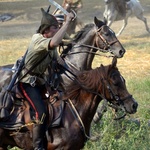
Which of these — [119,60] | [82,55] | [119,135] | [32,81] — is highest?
[32,81]

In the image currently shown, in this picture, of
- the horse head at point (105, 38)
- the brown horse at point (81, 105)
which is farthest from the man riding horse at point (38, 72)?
the horse head at point (105, 38)

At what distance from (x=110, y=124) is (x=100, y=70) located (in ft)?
6.00

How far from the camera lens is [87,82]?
6.70 m

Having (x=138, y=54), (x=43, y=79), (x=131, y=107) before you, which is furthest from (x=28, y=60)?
(x=138, y=54)

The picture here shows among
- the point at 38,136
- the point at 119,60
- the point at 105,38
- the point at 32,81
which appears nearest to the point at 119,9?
the point at 119,60

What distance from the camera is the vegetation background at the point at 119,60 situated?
8.07 metres

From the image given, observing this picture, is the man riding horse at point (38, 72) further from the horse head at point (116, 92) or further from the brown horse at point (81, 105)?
the horse head at point (116, 92)

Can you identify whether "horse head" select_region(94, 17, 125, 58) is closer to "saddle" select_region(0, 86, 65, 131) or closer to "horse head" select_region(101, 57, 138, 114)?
"saddle" select_region(0, 86, 65, 131)

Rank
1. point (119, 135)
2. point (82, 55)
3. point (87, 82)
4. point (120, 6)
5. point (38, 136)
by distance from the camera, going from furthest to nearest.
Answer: point (120, 6)
point (82, 55)
point (119, 135)
point (38, 136)
point (87, 82)

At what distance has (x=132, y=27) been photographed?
2611 centimetres

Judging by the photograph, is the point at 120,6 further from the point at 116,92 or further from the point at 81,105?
the point at 116,92

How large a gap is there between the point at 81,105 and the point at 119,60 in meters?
10.9

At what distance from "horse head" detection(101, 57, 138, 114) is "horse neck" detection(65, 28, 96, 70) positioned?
10.5ft

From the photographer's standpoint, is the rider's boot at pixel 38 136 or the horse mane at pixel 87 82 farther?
the rider's boot at pixel 38 136
